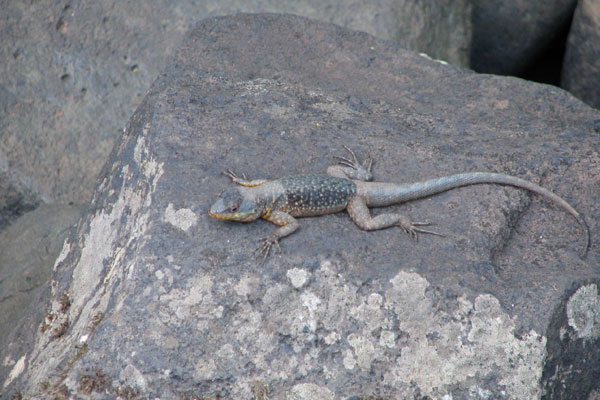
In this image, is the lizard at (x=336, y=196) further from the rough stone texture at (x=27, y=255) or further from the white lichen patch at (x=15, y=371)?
the rough stone texture at (x=27, y=255)

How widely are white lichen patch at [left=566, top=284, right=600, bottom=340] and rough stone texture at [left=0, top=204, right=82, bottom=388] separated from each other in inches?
181

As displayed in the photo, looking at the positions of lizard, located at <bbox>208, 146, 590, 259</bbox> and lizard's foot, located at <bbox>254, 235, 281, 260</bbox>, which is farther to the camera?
lizard, located at <bbox>208, 146, 590, 259</bbox>

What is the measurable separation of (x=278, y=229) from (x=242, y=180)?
0.58m

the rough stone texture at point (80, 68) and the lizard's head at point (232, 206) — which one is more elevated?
the lizard's head at point (232, 206)

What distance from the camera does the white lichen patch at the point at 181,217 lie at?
4.50 meters

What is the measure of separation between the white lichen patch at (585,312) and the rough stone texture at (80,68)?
5.57 m

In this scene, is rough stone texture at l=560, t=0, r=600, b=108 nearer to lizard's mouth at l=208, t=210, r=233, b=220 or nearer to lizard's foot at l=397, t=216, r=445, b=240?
lizard's foot at l=397, t=216, r=445, b=240

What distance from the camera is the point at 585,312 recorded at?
436cm

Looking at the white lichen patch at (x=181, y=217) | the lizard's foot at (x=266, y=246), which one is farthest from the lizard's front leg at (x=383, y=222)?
the white lichen patch at (x=181, y=217)

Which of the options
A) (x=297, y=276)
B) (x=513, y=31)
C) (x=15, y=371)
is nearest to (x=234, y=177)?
(x=297, y=276)

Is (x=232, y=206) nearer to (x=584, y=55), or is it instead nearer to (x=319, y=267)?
(x=319, y=267)

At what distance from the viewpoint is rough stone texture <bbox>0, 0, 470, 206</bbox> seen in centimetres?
783

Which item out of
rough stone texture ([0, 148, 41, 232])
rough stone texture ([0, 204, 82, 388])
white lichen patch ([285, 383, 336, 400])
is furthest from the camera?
rough stone texture ([0, 148, 41, 232])

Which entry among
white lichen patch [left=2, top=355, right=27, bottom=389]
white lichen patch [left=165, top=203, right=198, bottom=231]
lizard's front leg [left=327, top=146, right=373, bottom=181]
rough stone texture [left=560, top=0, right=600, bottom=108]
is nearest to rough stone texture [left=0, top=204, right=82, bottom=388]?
white lichen patch [left=2, top=355, right=27, bottom=389]
